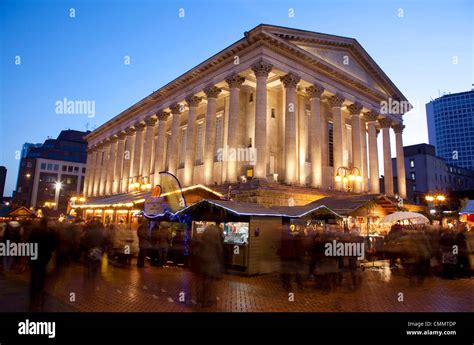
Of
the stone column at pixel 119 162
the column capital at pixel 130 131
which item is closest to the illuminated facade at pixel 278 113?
the column capital at pixel 130 131

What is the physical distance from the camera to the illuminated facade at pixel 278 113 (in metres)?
26.2

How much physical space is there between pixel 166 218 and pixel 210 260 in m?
8.94

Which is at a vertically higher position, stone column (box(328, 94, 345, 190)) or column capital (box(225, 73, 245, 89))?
column capital (box(225, 73, 245, 89))

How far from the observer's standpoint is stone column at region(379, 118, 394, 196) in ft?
113

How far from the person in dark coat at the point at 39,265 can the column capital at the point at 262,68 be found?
2089 cm

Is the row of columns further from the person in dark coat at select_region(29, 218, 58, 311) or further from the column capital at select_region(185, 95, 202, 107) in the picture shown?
the person in dark coat at select_region(29, 218, 58, 311)

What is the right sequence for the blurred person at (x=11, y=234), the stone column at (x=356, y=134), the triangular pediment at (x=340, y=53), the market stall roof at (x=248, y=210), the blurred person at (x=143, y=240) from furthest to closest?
the stone column at (x=356, y=134) → the triangular pediment at (x=340, y=53) → the blurred person at (x=143, y=240) → the blurred person at (x=11, y=234) → the market stall roof at (x=248, y=210)

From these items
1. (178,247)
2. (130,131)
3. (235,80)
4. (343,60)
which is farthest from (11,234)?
(130,131)

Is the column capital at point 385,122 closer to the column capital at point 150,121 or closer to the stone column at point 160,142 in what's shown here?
the stone column at point 160,142

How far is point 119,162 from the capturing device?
160 feet

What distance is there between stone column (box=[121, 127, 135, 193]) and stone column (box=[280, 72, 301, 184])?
25.5 m

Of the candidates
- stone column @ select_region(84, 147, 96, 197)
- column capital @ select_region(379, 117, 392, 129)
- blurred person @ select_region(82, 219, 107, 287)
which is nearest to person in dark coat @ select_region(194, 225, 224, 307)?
blurred person @ select_region(82, 219, 107, 287)
